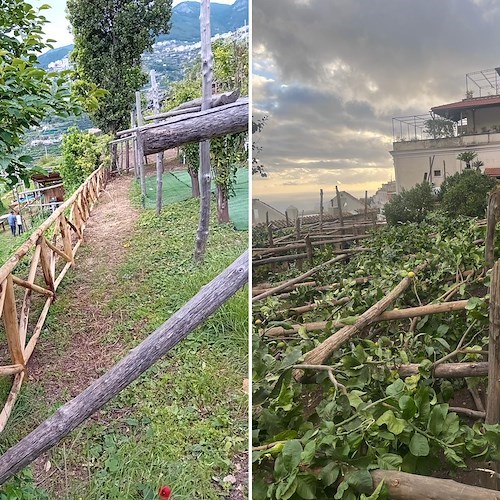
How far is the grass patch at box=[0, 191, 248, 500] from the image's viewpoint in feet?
3.56

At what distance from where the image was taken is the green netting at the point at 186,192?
1.10 meters

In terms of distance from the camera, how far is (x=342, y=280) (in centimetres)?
107

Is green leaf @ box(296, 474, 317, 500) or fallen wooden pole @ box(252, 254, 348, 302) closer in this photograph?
green leaf @ box(296, 474, 317, 500)

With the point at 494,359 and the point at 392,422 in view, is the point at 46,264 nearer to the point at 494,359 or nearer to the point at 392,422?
the point at 392,422

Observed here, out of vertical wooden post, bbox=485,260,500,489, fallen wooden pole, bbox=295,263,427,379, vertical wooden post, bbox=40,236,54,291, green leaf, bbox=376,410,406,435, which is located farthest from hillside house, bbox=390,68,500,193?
vertical wooden post, bbox=40,236,54,291

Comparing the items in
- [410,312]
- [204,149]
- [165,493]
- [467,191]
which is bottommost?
[165,493]

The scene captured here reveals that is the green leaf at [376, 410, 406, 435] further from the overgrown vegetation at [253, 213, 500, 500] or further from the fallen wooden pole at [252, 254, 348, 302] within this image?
the fallen wooden pole at [252, 254, 348, 302]

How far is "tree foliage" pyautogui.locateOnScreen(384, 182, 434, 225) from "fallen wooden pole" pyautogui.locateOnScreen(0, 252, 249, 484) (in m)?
0.30

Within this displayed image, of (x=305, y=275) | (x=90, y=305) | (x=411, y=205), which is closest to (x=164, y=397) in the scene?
(x=90, y=305)

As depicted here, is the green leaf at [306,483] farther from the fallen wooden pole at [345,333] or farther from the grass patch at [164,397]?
the grass patch at [164,397]

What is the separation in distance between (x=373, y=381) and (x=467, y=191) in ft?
1.34

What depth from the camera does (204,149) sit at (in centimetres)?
111

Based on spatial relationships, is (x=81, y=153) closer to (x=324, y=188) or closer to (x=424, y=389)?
(x=324, y=188)

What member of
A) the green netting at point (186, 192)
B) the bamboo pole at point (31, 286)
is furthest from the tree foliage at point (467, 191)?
the bamboo pole at point (31, 286)
